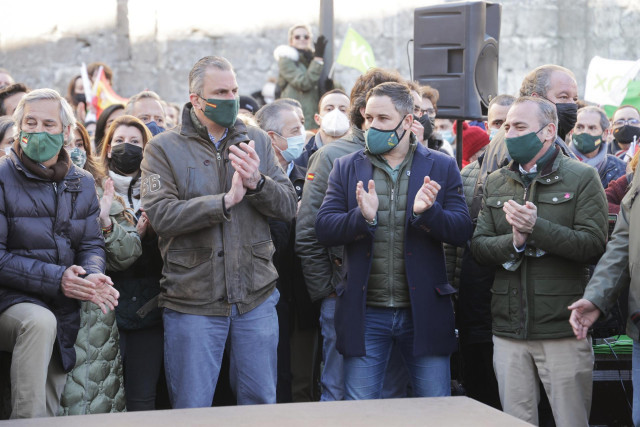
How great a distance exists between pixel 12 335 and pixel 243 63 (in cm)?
989

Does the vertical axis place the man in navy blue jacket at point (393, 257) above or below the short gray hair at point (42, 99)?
below

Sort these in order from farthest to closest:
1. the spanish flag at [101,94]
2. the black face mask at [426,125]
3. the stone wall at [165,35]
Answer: the stone wall at [165,35] → the spanish flag at [101,94] → the black face mask at [426,125]

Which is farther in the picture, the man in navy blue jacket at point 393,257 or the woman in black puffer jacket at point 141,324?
the woman in black puffer jacket at point 141,324

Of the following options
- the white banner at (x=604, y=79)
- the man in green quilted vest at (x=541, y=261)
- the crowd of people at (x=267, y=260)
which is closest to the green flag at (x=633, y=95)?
the white banner at (x=604, y=79)

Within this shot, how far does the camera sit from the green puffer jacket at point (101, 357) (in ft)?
16.5

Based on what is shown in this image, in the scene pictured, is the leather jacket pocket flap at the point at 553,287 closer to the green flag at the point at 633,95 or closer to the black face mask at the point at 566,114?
the black face mask at the point at 566,114

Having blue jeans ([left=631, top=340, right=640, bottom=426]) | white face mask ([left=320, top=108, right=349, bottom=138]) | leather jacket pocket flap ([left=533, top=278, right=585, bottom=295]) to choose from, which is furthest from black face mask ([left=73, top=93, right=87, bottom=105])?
blue jeans ([left=631, top=340, right=640, bottom=426])

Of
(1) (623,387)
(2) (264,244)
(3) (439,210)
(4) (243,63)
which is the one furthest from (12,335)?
(4) (243,63)

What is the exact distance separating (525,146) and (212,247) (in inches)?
68.2

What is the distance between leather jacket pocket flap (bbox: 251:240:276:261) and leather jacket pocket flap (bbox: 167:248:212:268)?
0.24m

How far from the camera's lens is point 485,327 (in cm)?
582

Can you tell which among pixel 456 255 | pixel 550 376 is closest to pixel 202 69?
pixel 456 255

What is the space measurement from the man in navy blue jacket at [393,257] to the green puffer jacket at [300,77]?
527 centimetres

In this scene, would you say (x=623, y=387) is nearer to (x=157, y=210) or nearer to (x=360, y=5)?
(x=157, y=210)
